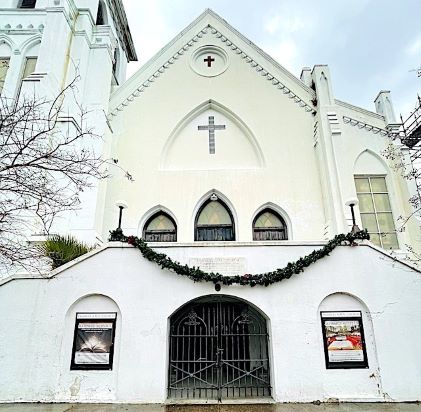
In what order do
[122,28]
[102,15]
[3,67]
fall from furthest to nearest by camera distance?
[122,28] < [102,15] < [3,67]

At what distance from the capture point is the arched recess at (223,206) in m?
11.7

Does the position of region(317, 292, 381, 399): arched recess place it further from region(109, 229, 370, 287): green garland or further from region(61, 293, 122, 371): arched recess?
region(61, 293, 122, 371): arched recess

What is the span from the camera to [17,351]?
705 cm

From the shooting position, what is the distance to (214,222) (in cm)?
1199

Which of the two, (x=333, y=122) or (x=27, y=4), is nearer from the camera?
(x=333, y=122)

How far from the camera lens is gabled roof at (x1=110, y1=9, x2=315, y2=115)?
13.3 meters

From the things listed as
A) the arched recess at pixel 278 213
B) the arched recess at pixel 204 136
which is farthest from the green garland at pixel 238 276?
the arched recess at pixel 204 136

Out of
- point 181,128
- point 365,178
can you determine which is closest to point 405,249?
point 365,178

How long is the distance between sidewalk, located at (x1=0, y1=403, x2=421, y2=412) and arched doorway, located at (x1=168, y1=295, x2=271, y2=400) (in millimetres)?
659

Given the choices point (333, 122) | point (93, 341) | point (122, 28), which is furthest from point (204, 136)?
point (122, 28)

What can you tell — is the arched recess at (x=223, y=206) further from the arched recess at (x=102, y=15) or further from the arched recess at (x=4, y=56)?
the arched recess at (x=102, y=15)

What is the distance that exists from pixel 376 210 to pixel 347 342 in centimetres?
626

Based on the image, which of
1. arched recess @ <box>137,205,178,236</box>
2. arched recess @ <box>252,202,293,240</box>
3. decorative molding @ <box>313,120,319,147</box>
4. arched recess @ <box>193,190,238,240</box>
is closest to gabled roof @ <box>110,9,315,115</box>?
decorative molding @ <box>313,120,319,147</box>

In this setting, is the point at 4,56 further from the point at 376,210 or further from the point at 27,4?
the point at 376,210
